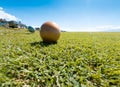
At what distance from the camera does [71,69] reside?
4172 mm

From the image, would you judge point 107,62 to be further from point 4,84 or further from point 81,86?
point 4,84

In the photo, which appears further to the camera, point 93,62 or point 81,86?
point 93,62

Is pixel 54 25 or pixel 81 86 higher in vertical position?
pixel 54 25

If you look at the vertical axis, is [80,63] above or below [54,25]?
below

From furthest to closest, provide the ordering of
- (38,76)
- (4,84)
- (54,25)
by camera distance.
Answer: (54,25) → (38,76) → (4,84)

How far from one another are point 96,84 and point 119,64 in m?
1.62

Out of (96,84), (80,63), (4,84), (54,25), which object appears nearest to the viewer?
(4,84)

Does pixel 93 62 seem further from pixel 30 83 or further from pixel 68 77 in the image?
pixel 30 83

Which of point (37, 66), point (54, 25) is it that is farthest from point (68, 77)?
point (54, 25)

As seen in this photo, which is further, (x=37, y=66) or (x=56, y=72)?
(x=37, y=66)

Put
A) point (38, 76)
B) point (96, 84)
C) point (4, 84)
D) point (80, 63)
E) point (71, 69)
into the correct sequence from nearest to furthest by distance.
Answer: point (4, 84)
point (96, 84)
point (38, 76)
point (71, 69)
point (80, 63)

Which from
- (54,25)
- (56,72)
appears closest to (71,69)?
(56,72)

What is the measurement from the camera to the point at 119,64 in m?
4.78

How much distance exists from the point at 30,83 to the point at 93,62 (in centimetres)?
232
